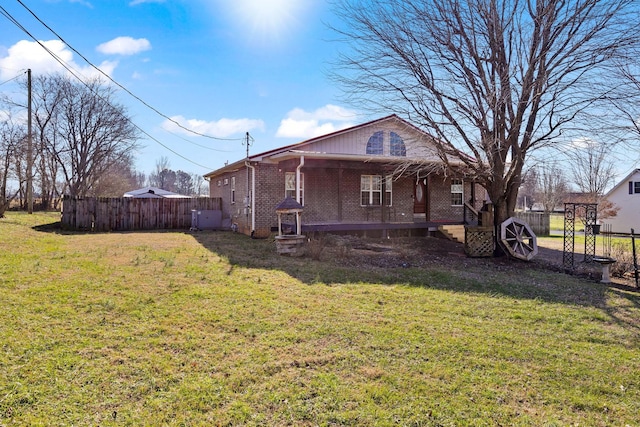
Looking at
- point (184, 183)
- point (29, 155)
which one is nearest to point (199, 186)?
point (184, 183)

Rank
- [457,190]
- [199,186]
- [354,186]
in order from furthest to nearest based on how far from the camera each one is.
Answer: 1. [199,186]
2. [457,190]
3. [354,186]

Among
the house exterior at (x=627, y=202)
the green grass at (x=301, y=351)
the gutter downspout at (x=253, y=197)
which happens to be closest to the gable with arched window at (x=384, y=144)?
the gutter downspout at (x=253, y=197)

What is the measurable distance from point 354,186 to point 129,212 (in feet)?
35.9

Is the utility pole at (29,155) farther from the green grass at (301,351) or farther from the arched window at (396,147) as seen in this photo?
the arched window at (396,147)

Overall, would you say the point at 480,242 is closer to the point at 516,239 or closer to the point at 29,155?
the point at 516,239

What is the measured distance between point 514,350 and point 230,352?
10.5 feet

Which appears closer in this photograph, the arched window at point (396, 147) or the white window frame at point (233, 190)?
the arched window at point (396, 147)

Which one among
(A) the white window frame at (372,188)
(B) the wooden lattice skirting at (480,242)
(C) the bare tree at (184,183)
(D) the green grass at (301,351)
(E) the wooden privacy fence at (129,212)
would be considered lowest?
(D) the green grass at (301,351)

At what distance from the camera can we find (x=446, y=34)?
33.2ft

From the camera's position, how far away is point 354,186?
15.5m

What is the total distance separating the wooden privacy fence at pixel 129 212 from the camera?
53.9ft

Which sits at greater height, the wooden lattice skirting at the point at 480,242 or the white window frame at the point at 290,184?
the white window frame at the point at 290,184

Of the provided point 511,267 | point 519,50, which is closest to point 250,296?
point 511,267

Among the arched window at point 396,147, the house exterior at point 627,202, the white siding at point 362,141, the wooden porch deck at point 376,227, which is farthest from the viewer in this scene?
the house exterior at point 627,202
